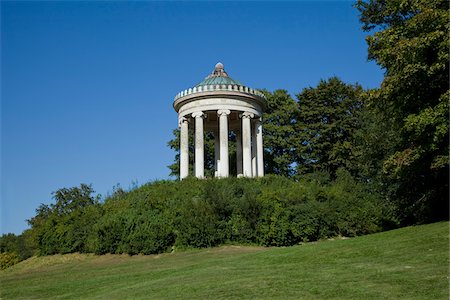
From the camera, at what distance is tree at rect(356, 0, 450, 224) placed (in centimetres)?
1791

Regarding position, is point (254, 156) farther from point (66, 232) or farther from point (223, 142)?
point (66, 232)

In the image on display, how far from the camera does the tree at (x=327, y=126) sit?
46281 millimetres

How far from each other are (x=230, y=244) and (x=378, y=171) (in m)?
15.1

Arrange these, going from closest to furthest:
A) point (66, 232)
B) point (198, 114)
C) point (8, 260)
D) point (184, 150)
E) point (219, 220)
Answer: point (219, 220) < point (66, 232) < point (198, 114) < point (184, 150) < point (8, 260)

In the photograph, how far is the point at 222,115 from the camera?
119 ft

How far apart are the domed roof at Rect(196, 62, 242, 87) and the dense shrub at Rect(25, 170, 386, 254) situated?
12223 mm

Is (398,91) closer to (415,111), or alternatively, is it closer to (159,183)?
(415,111)

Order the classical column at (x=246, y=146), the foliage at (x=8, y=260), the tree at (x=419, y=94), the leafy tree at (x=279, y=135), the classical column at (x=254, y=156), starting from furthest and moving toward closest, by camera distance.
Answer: the foliage at (x=8, y=260) < the leafy tree at (x=279, y=135) < the classical column at (x=254, y=156) < the classical column at (x=246, y=146) < the tree at (x=419, y=94)

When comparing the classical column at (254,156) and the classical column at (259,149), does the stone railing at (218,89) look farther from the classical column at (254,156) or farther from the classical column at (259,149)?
the classical column at (254,156)

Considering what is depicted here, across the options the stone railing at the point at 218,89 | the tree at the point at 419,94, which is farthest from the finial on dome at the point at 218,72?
the tree at the point at 419,94

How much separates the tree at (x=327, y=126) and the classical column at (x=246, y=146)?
1179 cm

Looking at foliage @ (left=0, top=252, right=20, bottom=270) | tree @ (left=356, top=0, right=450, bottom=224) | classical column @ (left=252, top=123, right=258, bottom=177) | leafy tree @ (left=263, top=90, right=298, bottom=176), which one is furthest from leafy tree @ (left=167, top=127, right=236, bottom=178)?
tree @ (left=356, top=0, right=450, bottom=224)

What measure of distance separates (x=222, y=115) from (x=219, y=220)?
13.0 m

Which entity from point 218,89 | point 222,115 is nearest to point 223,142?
point 222,115
